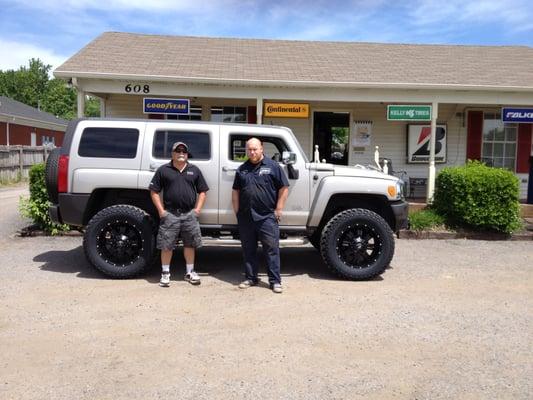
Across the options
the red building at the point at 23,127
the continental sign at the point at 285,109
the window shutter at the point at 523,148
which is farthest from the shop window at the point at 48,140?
the window shutter at the point at 523,148

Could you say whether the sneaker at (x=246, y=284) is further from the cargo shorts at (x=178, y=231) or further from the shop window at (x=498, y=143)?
the shop window at (x=498, y=143)

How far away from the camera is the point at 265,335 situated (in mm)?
4559

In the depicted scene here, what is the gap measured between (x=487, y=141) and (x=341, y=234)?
386 inches

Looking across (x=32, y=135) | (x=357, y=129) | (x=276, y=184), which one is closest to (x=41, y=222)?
(x=276, y=184)

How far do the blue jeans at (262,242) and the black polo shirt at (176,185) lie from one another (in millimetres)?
689

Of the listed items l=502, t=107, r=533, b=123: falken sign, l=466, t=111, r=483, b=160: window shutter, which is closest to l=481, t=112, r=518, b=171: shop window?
l=466, t=111, r=483, b=160: window shutter

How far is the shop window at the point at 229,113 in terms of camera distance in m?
14.2

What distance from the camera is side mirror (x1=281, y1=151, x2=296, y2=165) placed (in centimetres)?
635

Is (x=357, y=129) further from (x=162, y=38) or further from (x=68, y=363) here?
(x=68, y=363)

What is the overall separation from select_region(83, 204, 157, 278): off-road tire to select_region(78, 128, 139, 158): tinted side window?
688mm

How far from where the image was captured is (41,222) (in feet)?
31.0

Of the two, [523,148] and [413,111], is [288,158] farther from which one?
[523,148]

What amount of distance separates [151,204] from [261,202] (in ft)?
5.13

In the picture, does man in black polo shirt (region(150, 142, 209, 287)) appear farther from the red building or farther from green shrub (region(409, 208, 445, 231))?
the red building
